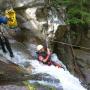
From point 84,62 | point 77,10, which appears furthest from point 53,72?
point 77,10

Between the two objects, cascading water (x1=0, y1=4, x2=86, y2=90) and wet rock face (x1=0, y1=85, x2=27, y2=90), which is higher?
wet rock face (x1=0, y1=85, x2=27, y2=90)

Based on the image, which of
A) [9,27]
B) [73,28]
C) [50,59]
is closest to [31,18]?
[9,27]

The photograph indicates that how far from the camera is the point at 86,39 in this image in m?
20.1

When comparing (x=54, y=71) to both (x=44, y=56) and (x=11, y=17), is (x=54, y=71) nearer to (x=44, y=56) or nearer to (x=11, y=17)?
(x=44, y=56)

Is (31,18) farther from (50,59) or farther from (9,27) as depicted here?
(50,59)

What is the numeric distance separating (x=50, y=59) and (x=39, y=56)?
0.54 meters

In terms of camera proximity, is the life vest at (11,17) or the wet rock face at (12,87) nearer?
the wet rock face at (12,87)

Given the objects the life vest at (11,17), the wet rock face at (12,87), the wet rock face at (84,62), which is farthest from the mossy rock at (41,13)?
the wet rock face at (12,87)

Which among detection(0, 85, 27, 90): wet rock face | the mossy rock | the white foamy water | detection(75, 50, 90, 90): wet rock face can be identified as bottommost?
detection(75, 50, 90, 90): wet rock face

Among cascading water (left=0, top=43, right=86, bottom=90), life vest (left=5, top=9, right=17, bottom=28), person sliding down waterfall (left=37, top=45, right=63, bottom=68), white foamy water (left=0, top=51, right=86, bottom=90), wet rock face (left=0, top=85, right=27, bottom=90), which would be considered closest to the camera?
wet rock face (left=0, top=85, right=27, bottom=90)

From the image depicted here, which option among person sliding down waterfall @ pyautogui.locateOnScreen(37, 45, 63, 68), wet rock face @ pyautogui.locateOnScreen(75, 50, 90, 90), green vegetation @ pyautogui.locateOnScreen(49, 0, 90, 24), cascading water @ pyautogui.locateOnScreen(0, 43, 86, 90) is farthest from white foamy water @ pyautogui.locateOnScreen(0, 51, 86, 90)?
green vegetation @ pyautogui.locateOnScreen(49, 0, 90, 24)

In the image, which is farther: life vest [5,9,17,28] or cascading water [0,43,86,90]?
life vest [5,9,17,28]

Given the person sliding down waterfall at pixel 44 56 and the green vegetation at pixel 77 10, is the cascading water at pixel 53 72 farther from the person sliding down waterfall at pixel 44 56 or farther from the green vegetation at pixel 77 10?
the green vegetation at pixel 77 10

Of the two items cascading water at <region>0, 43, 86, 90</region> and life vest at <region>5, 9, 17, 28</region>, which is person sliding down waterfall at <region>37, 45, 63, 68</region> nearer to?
cascading water at <region>0, 43, 86, 90</region>
